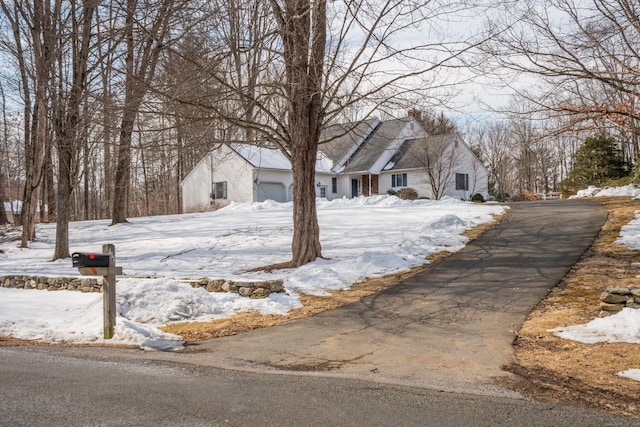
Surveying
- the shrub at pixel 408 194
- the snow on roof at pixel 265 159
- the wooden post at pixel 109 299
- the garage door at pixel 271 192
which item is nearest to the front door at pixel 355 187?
the shrub at pixel 408 194

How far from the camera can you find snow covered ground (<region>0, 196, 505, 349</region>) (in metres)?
8.30

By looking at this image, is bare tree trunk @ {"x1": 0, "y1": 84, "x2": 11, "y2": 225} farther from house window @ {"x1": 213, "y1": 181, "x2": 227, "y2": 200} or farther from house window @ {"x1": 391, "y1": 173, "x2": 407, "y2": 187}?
house window @ {"x1": 391, "y1": 173, "x2": 407, "y2": 187}

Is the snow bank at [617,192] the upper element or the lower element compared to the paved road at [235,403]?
upper

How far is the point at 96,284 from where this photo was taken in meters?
10.6

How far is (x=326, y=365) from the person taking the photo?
582 centimetres

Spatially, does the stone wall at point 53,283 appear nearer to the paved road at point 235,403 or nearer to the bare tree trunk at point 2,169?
the paved road at point 235,403

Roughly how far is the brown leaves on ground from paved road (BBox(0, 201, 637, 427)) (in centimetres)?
25

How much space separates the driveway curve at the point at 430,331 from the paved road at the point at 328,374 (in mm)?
28

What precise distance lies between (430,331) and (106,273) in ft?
14.8

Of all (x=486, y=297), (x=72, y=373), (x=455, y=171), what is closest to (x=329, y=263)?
(x=486, y=297)

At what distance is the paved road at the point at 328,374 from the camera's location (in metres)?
3.98

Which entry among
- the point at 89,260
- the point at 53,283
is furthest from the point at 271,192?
the point at 89,260

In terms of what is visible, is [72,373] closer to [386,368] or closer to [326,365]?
[326,365]

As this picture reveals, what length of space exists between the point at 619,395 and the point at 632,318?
276 cm
